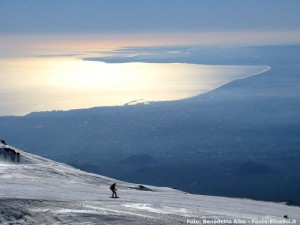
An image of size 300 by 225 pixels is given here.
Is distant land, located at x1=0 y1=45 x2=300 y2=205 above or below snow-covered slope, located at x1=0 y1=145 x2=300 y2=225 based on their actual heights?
below

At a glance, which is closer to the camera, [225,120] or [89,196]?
[89,196]

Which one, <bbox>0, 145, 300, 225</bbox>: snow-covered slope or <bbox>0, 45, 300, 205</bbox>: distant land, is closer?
<bbox>0, 145, 300, 225</bbox>: snow-covered slope

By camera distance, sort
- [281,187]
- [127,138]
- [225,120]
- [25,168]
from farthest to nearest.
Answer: [225,120], [127,138], [281,187], [25,168]

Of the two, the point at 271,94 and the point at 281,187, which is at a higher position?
the point at 271,94

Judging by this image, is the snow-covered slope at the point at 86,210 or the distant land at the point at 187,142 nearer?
the snow-covered slope at the point at 86,210

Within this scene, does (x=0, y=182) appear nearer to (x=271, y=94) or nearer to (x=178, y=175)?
(x=178, y=175)

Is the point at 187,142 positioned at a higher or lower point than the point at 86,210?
Answer: lower

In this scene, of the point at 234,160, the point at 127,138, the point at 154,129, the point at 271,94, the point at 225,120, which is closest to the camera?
the point at 234,160

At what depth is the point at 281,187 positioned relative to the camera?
70.1 m

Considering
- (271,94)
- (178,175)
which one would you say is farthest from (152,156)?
(271,94)

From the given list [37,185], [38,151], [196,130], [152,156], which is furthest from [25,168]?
[196,130]

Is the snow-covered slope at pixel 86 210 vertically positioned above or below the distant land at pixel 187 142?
above

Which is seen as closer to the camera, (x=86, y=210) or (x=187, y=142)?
(x=86, y=210)

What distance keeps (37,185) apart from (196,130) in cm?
8359
